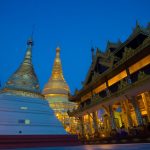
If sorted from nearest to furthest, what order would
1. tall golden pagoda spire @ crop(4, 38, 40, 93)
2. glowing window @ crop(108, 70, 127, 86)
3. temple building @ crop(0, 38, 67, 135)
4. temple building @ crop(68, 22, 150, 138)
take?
temple building @ crop(68, 22, 150, 138), glowing window @ crop(108, 70, 127, 86), temple building @ crop(0, 38, 67, 135), tall golden pagoda spire @ crop(4, 38, 40, 93)

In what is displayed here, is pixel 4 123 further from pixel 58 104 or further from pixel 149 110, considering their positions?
pixel 58 104

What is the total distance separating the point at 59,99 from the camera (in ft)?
132

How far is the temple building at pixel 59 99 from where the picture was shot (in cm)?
3607

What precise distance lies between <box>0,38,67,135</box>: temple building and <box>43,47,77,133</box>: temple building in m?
12.4

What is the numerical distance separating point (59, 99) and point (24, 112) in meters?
19.8

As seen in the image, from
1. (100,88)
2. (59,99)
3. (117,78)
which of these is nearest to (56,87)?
(59,99)

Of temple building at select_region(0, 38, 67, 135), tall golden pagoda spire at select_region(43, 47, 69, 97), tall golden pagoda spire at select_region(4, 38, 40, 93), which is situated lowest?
temple building at select_region(0, 38, 67, 135)

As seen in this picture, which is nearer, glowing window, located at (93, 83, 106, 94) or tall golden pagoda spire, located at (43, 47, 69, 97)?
glowing window, located at (93, 83, 106, 94)

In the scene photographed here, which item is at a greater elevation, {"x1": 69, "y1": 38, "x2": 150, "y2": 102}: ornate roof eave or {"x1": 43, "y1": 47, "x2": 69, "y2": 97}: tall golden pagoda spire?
{"x1": 43, "y1": 47, "x2": 69, "y2": 97}: tall golden pagoda spire

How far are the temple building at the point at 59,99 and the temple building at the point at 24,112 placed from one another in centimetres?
1236

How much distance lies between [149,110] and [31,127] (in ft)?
43.1

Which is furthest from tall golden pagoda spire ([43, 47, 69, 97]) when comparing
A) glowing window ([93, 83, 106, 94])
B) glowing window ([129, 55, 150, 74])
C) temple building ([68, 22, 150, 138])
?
glowing window ([129, 55, 150, 74])

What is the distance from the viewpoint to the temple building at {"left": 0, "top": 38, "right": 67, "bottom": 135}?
18.6 metres

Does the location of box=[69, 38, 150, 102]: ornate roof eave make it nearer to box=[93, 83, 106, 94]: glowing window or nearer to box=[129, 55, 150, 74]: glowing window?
box=[93, 83, 106, 94]: glowing window
